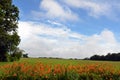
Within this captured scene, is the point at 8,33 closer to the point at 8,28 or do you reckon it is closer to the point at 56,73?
the point at 8,28

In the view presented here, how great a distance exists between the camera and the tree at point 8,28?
159 ft

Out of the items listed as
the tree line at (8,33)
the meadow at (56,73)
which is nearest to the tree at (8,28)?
the tree line at (8,33)

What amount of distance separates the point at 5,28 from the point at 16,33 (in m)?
1.82

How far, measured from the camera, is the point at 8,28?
165 feet

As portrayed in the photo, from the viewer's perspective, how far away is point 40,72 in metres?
19.2

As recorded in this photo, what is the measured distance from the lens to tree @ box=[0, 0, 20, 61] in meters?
48.6

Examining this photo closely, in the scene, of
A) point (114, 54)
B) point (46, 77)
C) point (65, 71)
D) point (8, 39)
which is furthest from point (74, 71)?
point (114, 54)

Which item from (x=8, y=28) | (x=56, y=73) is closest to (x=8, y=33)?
(x=8, y=28)

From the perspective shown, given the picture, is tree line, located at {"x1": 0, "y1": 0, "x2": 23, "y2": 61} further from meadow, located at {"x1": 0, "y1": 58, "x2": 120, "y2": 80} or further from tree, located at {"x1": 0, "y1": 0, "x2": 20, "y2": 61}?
meadow, located at {"x1": 0, "y1": 58, "x2": 120, "y2": 80}

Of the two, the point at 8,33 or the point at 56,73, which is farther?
the point at 8,33

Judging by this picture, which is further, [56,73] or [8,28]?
[8,28]

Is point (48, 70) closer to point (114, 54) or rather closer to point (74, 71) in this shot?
point (74, 71)

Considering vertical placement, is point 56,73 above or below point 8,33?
below

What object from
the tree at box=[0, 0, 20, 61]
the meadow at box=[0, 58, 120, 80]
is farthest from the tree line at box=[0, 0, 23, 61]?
the meadow at box=[0, 58, 120, 80]
